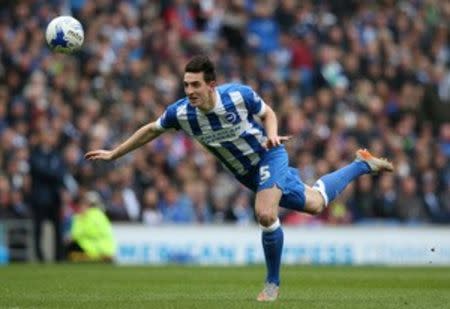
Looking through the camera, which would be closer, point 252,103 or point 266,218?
point 266,218

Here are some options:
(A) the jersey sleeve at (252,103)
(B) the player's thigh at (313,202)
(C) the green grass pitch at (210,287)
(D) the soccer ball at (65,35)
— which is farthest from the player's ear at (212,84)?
(D) the soccer ball at (65,35)

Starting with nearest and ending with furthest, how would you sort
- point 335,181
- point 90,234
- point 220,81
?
point 335,181 → point 90,234 → point 220,81

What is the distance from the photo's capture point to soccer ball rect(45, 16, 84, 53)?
14688mm

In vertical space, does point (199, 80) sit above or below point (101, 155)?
above

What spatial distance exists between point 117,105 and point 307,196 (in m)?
12.1

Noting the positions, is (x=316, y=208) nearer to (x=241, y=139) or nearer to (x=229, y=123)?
(x=241, y=139)

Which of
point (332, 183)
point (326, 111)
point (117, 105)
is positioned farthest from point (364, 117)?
point (332, 183)

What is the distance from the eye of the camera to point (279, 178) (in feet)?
43.2

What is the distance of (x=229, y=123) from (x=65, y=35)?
255cm

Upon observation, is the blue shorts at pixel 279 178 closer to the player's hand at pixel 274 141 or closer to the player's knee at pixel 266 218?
the player's knee at pixel 266 218

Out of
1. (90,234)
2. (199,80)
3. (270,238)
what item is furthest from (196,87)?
Result: (90,234)

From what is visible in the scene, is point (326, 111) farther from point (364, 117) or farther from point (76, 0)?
point (76, 0)

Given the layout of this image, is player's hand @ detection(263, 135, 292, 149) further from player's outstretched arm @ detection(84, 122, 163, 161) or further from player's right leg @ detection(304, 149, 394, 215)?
player's right leg @ detection(304, 149, 394, 215)

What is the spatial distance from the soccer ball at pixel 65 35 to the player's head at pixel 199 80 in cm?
230
